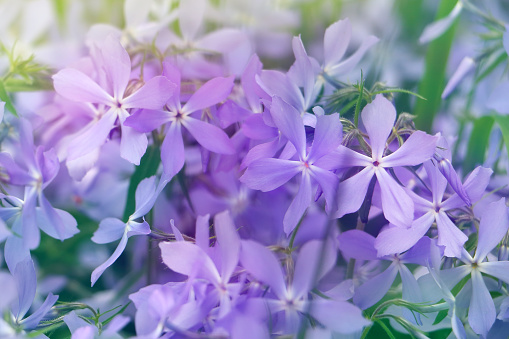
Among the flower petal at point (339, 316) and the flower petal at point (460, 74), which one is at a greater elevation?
the flower petal at point (460, 74)

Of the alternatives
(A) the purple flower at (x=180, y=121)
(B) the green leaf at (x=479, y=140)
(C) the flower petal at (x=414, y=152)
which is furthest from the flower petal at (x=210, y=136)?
(B) the green leaf at (x=479, y=140)

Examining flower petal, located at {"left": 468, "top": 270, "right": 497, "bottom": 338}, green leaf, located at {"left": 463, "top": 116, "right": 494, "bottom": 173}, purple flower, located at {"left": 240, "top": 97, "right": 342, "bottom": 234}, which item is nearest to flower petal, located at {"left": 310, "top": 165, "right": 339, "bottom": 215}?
purple flower, located at {"left": 240, "top": 97, "right": 342, "bottom": 234}

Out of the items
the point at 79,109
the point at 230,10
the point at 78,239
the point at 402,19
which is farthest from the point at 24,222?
the point at 402,19

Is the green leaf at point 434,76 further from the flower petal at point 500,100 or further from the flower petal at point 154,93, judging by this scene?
the flower petal at point 154,93

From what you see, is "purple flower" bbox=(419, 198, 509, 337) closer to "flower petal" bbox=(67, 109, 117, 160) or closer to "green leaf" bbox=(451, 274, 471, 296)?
"green leaf" bbox=(451, 274, 471, 296)

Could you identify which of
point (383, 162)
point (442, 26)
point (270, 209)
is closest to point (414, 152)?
point (383, 162)

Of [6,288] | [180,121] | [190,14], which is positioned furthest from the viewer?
[190,14]

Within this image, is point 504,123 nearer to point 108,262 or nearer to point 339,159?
point 339,159

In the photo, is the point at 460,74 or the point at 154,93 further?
the point at 460,74
